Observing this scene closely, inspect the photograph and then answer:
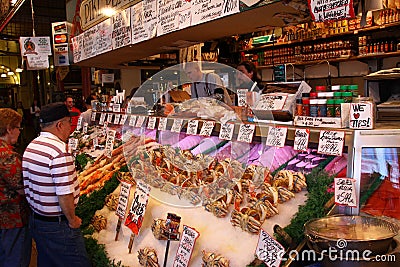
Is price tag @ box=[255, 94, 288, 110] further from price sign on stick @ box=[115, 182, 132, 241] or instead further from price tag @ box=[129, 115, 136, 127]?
price tag @ box=[129, 115, 136, 127]

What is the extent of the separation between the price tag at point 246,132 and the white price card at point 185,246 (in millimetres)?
586

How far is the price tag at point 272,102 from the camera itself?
2.32 meters

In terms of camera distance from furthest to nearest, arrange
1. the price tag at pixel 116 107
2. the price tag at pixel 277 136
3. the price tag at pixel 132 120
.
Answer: the price tag at pixel 116 107 < the price tag at pixel 132 120 < the price tag at pixel 277 136

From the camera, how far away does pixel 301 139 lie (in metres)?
2.01

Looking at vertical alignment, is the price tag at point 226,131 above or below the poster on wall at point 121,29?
below

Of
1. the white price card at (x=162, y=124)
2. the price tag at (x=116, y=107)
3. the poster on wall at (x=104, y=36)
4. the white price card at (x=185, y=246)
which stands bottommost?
the white price card at (x=185, y=246)

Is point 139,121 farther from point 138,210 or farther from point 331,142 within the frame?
point 331,142

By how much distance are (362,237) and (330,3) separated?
114 cm

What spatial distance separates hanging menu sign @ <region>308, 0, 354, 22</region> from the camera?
2.02 m

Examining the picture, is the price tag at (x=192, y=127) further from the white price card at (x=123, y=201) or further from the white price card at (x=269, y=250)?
the white price card at (x=269, y=250)

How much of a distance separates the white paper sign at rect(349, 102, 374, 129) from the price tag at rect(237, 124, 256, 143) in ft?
2.10

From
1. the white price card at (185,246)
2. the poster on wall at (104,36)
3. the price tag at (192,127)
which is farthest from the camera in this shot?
the poster on wall at (104,36)

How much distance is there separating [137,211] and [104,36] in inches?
126

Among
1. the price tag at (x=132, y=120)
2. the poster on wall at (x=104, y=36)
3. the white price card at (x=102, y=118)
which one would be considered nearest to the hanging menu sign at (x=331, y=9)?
the price tag at (x=132, y=120)
